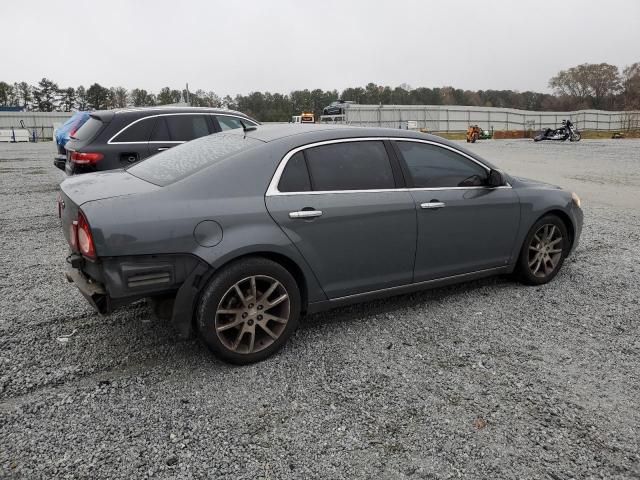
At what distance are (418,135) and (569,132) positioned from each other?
38.5m

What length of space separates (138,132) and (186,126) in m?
0.74

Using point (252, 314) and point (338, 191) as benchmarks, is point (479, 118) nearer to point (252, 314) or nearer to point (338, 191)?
point (338, 191)

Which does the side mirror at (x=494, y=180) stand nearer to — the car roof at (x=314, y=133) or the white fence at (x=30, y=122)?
the car roof at (x=314, y=133)

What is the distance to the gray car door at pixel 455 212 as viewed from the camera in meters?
3.99

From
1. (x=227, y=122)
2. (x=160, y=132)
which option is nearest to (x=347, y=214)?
(x=160, y=132)

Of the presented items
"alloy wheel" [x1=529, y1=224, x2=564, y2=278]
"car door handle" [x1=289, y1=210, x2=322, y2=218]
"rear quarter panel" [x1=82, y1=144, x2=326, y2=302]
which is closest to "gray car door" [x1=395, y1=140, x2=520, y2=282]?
"alloy wheel" [x1=529, y1=224, x2=564, y2=278]

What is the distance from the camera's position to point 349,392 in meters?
3.02

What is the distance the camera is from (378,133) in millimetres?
3969

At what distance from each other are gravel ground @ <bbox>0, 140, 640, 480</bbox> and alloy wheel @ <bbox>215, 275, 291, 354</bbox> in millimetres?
180

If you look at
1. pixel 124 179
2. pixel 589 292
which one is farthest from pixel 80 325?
pixel 589 292

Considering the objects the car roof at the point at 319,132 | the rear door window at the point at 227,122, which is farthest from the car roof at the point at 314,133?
the rear door window at the point at 227,122

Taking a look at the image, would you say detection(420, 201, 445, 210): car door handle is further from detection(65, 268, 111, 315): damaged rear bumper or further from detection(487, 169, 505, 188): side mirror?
detection(65, 268, 111, 315): damaged rear bumper

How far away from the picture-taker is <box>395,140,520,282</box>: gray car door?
13.1 ft

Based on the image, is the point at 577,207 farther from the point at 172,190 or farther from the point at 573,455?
the point at 172,190
